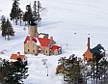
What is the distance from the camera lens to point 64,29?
7869cm

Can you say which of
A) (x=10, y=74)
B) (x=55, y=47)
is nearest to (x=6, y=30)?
(x=55, y=47)

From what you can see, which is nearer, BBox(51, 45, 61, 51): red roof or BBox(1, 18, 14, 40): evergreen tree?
BBox(51, 45, 61, 51): red roof

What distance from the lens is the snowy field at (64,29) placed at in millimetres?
55884

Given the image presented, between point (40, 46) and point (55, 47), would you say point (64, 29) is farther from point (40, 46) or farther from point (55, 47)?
point (40, 46)

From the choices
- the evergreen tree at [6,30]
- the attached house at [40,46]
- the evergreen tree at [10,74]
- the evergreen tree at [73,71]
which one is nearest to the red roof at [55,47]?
the attached house at [40,46]

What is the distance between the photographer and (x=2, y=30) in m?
70.5

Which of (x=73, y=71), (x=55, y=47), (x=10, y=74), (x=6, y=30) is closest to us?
(x=10, y=74)

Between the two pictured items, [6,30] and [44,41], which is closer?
[44,41]

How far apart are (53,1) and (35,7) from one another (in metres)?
27.4

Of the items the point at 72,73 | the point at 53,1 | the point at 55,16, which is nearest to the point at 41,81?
the point at 72,73

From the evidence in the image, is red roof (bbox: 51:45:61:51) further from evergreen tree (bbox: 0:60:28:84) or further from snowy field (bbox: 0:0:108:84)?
evergreen tree (bbox: 0:60:28:84)

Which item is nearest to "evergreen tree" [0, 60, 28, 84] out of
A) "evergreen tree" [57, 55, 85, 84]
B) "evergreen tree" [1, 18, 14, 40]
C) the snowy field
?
"evergreen tree" [57, 55, 85, 84]

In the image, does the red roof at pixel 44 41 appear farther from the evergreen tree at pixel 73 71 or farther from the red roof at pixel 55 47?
the evergreen tree at pixel 73 71

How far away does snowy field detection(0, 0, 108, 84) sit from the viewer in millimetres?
55884
